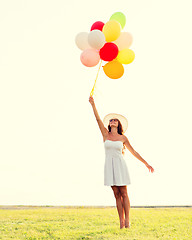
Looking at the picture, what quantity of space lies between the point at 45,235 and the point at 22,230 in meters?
1.01

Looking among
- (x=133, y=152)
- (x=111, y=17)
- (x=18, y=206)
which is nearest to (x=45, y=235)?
(x=133, y=152)

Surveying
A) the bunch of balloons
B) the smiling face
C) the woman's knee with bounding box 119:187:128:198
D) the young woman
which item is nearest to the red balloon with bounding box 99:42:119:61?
the bunch of balloons

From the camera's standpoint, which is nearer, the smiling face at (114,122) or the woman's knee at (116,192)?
the woman's knee at (116,192)

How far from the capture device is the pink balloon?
699cm

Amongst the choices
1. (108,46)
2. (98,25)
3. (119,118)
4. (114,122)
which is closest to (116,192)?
(114,122)

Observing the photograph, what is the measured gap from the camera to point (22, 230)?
771 cm

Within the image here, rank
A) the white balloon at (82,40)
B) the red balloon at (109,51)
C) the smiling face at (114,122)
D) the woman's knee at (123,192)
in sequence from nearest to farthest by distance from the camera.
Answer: the woman's knee at (123,192)
the red balloon at (109,51)
the smiling face at (114,122)
the white balloon at (82,40)

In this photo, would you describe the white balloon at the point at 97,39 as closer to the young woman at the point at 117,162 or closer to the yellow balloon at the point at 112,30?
the yellow balloon at the point at 112,30

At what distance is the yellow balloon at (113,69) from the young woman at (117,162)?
0.79m

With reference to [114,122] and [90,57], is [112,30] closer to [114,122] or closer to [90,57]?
[90,57]

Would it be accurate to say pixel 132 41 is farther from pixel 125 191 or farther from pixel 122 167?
pixel 125 191

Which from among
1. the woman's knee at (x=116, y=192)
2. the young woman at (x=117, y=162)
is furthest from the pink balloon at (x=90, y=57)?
the woman's knee at (x=116, y=192)

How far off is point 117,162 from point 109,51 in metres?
2.56

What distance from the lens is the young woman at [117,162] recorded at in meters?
6.62
